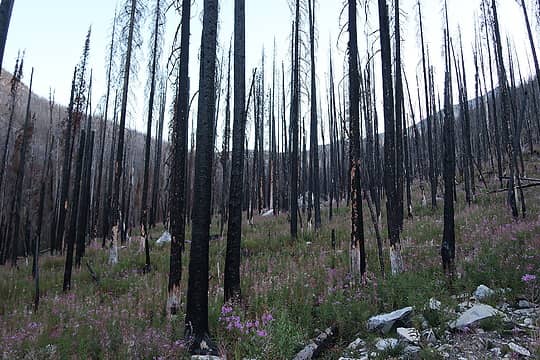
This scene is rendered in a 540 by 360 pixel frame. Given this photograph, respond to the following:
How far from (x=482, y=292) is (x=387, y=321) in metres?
2.35

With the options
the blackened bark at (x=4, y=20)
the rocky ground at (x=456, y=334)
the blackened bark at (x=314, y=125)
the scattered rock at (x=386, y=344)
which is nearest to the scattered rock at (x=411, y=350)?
the rocky ground at (x=456, y=334)

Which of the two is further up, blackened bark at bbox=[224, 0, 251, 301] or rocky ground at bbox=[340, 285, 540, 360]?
blackened bark at bbox=[224, 0, 251, 301]

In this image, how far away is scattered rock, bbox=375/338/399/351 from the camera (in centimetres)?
425

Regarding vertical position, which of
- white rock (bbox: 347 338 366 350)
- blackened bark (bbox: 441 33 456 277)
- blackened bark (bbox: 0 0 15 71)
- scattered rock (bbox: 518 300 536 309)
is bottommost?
white rock (bbox: 347 338 366 350)

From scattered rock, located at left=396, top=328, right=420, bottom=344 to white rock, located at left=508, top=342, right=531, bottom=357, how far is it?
42.7 inches

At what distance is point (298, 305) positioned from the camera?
232 inches

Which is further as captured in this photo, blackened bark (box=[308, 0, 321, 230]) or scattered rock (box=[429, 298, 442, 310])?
blackened bark (box=[308, 0, 321, 230])

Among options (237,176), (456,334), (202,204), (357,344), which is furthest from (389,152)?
(202,204)

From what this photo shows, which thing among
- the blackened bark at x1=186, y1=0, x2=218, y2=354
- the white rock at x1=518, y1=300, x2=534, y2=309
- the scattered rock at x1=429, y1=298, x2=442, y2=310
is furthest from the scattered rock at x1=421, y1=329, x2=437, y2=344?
the blackened bark at x1=186, y1=0, x2=218, y2=354

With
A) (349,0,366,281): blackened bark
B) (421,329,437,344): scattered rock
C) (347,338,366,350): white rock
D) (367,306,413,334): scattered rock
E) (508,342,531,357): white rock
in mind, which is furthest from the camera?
(349,0,366,281): blackened bark

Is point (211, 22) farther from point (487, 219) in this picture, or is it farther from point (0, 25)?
point (487, 219)

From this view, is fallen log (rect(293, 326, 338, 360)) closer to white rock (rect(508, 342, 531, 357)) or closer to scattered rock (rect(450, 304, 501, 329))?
scattered rock (rect(450, 304, 501, 329))

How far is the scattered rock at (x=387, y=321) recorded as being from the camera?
4.92 meters

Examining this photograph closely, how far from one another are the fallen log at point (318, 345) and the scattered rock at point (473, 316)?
5.92 feet
